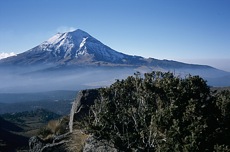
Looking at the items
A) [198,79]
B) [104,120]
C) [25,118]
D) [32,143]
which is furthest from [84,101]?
[25,118]

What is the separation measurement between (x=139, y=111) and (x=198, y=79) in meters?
2.71

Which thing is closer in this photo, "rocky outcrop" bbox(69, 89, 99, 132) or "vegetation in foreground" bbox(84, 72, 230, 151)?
"vegetation in foreground" bbox(84, 72, 230, 151)

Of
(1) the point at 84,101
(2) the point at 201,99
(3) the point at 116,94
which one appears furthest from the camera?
(1) the point at 84,101

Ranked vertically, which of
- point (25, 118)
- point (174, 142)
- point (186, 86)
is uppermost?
point (186, 86)

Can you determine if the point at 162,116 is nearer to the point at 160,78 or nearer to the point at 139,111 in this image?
the point at 139,111

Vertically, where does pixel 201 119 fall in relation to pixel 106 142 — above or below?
above

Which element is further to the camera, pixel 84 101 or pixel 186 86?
pixel 84 101

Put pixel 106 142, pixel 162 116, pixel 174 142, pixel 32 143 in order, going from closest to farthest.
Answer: pixel 174 142, pixel 162 116, pixel 106 142, pixel 32 143

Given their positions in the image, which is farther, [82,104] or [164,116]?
[82,104]

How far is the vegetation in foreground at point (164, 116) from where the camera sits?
11.4 metres

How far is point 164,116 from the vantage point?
12.2 metres

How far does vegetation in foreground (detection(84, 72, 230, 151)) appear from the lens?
37.3 ft

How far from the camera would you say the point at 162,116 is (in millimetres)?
12188

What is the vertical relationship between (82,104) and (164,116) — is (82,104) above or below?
below
